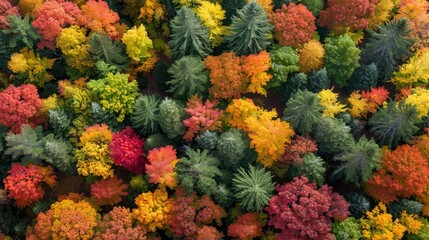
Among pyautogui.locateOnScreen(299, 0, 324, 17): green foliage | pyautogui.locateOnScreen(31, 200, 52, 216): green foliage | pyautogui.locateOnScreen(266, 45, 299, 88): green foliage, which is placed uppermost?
pyautogui.locateOnScreen(299, 0, 324, 17): green foliage

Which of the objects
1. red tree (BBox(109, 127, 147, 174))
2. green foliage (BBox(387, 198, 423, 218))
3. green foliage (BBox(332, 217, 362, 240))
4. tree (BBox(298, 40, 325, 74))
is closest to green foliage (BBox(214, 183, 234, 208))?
red tree (BBox(109, 127, 147, 174))

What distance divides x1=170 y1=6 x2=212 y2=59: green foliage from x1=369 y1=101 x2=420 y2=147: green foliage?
499 inches

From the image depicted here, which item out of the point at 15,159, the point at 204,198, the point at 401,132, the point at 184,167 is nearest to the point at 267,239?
the point at 204,198

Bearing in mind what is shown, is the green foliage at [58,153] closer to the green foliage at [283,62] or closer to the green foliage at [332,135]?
the green foliage at [283,62]

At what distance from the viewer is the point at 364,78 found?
110 feet

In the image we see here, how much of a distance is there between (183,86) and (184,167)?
5706 mm

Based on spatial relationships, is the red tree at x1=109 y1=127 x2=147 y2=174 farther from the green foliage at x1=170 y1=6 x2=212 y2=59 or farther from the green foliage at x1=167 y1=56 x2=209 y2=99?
the green foliage at x1=170 y1=6 x2=212 y2=59

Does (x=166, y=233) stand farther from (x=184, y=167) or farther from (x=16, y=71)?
(x=16, y=71)

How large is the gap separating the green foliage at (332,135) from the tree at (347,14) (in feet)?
24.5

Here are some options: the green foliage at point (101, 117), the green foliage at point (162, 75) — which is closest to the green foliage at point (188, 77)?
the green foliage at point (162, 75)

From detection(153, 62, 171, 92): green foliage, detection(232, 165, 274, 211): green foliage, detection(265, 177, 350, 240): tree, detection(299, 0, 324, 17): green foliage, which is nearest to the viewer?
detection(265, 177, 350, 240): tree

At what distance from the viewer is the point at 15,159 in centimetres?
3203

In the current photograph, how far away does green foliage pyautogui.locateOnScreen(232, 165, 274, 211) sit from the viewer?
94.8ft

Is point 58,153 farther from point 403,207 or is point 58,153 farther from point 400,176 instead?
point 403,207
